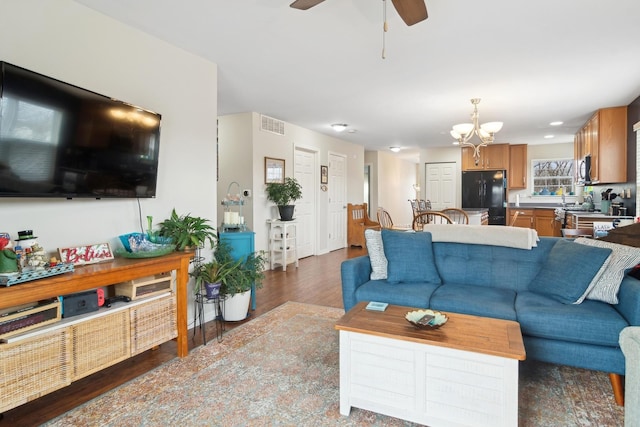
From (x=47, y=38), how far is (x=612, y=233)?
4318 mm

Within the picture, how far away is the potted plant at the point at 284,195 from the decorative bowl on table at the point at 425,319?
11.9 feet

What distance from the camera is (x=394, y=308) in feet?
7.06

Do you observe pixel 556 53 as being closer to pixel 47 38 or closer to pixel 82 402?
pixel 47 38

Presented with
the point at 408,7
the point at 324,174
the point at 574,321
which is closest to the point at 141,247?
the point at 408,7

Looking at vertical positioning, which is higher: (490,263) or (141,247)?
(141,247)

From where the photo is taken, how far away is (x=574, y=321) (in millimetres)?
2010

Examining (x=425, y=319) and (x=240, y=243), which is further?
(x=240, y=243)

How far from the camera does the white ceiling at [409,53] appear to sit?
235cm

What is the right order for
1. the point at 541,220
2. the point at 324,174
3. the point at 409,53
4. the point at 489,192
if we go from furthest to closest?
the point at 489,192, the point at 541,220, the point at 324,174, the point at 409,53

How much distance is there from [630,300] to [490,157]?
7001 millimetres

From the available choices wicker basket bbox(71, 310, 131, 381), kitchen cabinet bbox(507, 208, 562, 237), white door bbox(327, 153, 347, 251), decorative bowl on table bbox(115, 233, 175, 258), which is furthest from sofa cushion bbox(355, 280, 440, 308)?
kitchen cabinet bbox(507, 208, 562, 237)

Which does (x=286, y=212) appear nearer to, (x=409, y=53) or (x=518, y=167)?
(x=409, y=53)

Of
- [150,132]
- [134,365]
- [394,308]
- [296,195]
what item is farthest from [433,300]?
[296,195]

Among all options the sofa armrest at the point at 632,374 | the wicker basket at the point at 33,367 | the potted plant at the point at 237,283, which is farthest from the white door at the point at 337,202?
the sofa armrest at the point at 632,374
